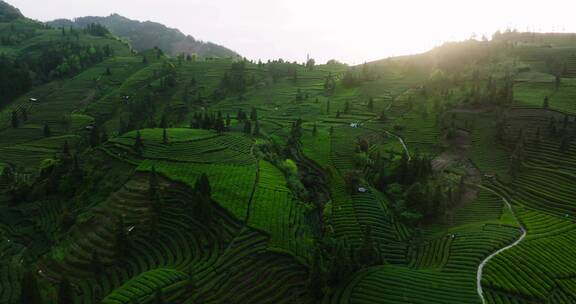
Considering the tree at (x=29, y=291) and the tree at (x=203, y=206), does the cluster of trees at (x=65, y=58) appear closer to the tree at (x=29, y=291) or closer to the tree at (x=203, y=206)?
the tree at (x=203, y=206)

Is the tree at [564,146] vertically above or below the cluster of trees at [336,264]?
above

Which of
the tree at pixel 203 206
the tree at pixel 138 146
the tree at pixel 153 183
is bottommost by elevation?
the tree at pixel 203 206

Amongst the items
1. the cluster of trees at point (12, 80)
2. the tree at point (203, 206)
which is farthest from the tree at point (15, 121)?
the tree at point (203, 206)

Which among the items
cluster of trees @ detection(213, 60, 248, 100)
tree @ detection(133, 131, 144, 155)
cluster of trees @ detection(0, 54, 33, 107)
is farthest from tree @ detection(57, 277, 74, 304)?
cluster of trees @ detection(0, 54, 33, 107)

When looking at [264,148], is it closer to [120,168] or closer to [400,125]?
[120,168]

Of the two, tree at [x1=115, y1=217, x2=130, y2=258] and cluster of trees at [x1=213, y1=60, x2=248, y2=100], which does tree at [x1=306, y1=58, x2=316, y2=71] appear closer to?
cluster of trees at [x1=213, y1=60, x2=248, y2=100]

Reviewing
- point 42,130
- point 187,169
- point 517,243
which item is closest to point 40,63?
point 42,130

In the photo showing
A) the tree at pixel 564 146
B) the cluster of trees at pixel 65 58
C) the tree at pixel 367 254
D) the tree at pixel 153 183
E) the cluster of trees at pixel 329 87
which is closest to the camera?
the tree at pixel 367 254

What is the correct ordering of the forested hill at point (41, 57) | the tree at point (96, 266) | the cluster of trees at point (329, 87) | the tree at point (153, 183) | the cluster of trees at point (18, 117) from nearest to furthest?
the tree at point (96, 266) → the tree at point (153, 183) → the cluster of trees at point (18, 117) → the cluster of trees at point (329, 87) → the forested hill at point (41, 57)
